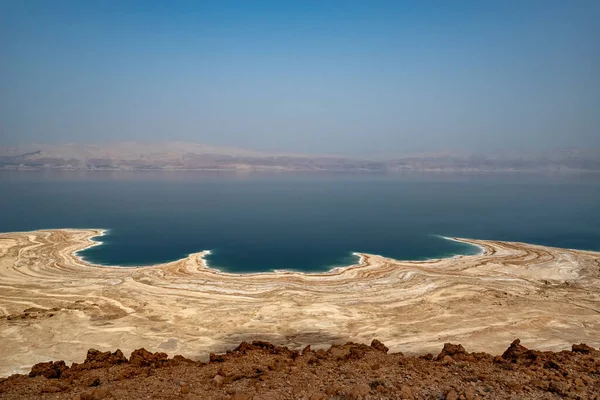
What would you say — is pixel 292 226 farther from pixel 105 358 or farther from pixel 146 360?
pixel 146 360

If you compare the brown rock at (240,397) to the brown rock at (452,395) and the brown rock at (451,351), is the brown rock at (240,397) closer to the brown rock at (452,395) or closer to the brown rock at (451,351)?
the brown rock at (452,395)

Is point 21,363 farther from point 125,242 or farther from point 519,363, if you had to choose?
point 125,242

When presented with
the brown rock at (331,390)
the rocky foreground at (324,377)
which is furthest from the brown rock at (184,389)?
the brown rock at (331,390)

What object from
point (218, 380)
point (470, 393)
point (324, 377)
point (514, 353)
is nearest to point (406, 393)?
point (470, 393)

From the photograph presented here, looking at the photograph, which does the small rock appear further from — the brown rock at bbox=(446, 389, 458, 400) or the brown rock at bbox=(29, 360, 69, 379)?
the brown rock at bbox=(446, 389, 458, 400)

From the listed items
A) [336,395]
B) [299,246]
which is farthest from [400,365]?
[299,246]
